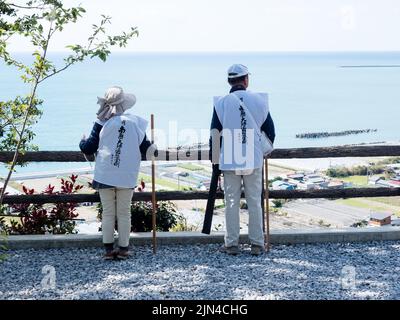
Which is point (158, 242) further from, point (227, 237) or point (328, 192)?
point (328, 192)

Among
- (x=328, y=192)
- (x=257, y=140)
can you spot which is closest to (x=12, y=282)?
(x=257, y=140)

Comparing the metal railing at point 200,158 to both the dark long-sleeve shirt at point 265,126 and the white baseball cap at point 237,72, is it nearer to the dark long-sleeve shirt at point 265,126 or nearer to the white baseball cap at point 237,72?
the dark long-sleeve shirt at point 265,126

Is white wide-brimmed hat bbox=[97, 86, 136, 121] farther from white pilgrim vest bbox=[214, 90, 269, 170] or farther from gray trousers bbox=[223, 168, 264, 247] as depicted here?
gray trousers bbox=[223, 168, 264, 247]

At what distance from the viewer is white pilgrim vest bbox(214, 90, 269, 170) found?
227 inches

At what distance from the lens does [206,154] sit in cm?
642

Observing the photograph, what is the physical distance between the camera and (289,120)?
76500 mm

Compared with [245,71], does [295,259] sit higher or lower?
lower

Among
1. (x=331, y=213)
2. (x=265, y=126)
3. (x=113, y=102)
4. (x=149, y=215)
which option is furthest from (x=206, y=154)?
(x=331, y=213)

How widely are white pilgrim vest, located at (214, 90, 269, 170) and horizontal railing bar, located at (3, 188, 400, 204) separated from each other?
0.83 metres

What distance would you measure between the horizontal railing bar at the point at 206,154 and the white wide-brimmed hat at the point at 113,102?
3.14 feet

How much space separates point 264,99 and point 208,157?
0.99m

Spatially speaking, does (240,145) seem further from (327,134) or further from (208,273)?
(327,134)

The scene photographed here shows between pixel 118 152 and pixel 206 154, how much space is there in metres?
1.20
